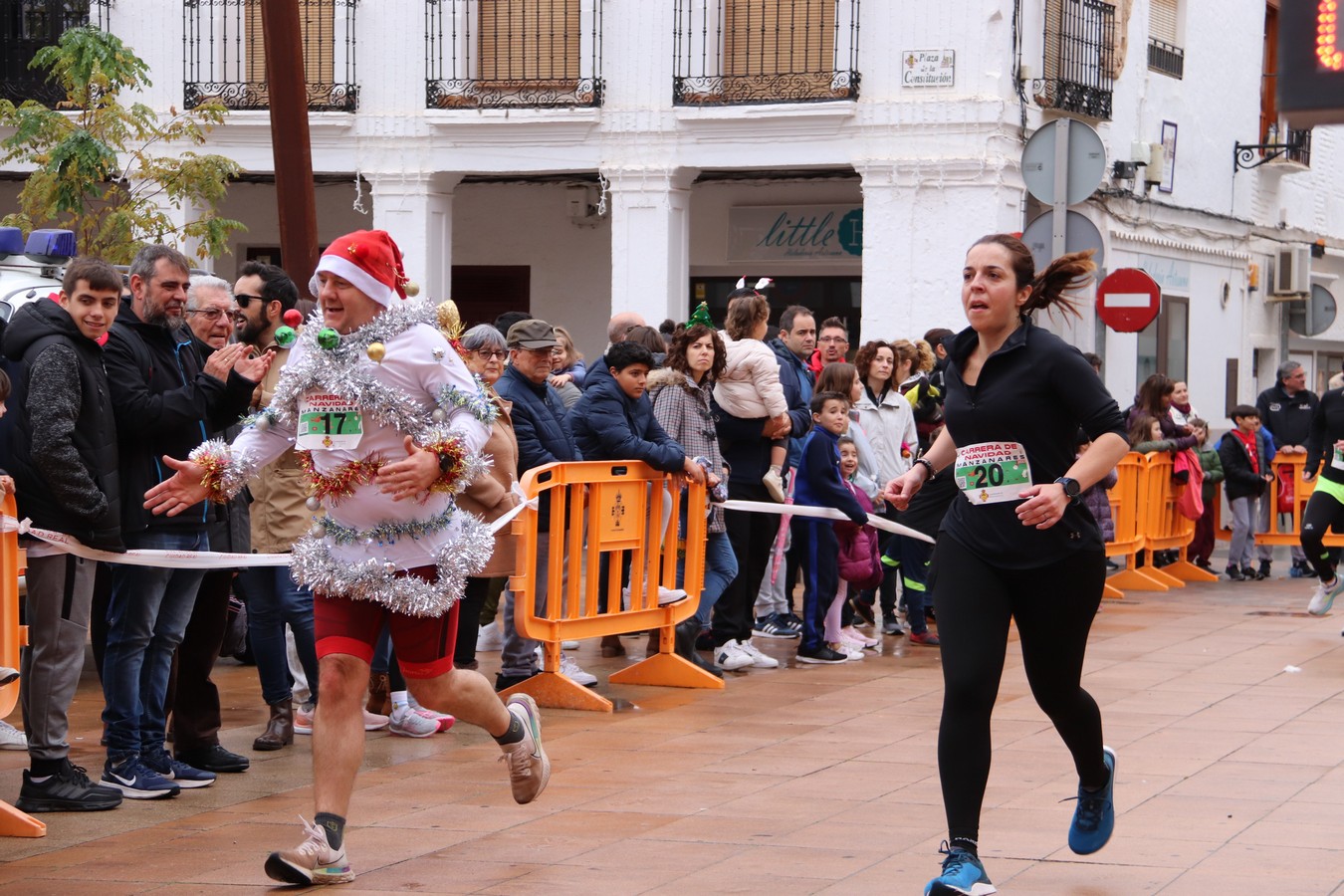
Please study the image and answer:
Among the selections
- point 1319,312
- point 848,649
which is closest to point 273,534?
point 848,649

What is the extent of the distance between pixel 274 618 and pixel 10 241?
156 inches

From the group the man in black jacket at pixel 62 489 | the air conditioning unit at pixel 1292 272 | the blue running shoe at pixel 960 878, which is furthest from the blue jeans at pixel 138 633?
the air conditioning unit at pixel 1292 272

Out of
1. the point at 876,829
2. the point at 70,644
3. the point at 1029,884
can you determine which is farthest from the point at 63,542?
the point at 1029,884

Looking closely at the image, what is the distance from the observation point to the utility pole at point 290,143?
1110 centimetres

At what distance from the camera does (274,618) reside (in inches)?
336

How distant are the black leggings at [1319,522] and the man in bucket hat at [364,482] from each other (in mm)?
8886

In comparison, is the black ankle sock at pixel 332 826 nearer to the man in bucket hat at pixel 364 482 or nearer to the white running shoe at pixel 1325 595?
the man in bucket hat at pixel 364 482

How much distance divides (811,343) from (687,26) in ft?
35.3

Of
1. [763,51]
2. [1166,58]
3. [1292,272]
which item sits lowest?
[1292,272]

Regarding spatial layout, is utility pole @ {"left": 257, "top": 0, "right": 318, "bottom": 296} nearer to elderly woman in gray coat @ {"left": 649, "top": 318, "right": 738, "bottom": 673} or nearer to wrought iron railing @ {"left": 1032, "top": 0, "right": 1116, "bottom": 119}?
elderly woman in gray coat @ {"left": 649, "top": 318, "right": 738, "bottom": 673}

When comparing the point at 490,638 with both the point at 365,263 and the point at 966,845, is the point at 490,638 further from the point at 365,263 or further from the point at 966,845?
the point at 966,845

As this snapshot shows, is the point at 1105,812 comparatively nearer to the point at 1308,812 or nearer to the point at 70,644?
the point at 1308,812

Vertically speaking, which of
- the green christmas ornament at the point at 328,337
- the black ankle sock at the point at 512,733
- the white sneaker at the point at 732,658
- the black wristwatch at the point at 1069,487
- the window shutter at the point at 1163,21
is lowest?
the white sneaker at the point at 732,658

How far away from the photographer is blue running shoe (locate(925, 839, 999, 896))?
18.5ft
